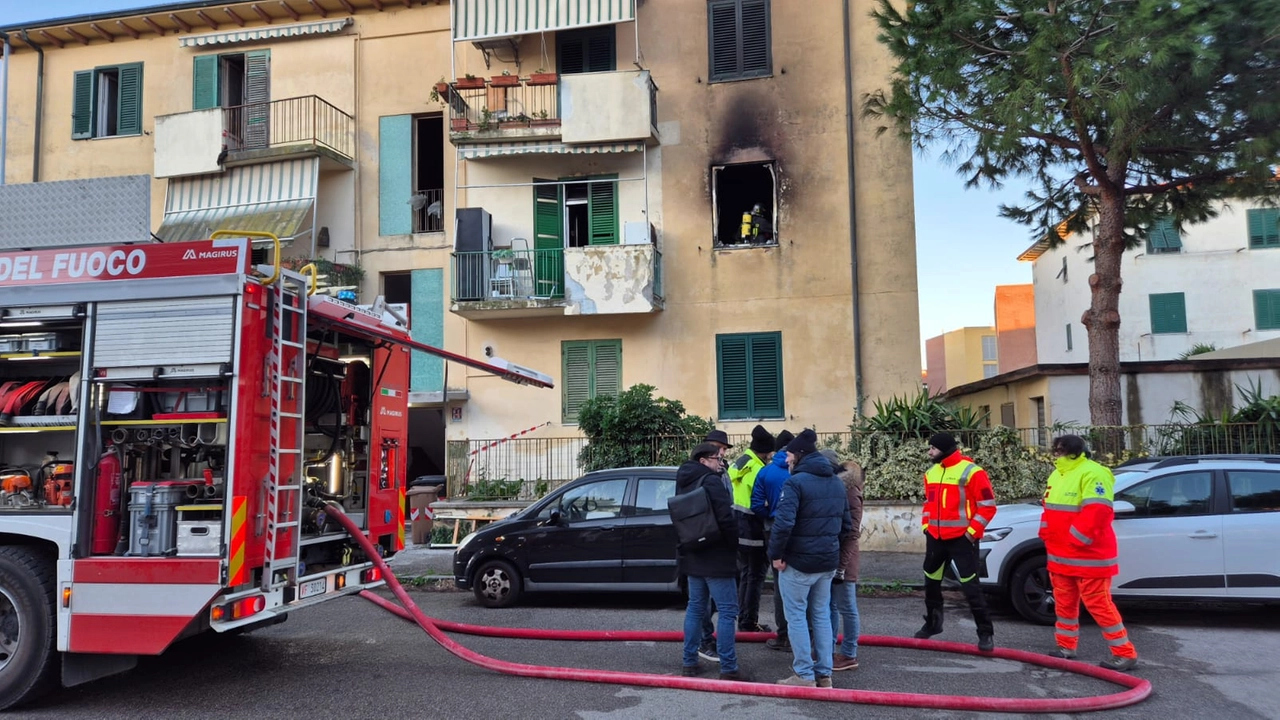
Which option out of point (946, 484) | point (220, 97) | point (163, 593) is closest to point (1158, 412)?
point (946, 484)

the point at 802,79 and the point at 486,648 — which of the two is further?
the point at 802,79

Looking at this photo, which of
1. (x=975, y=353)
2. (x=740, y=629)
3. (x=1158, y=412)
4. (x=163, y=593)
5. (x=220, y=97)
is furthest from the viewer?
(x=975, y=353)

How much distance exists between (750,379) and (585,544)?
8.33 m

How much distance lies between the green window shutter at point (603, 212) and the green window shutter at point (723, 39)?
290cm

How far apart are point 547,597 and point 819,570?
461cm

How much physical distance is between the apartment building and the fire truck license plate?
10178 mm

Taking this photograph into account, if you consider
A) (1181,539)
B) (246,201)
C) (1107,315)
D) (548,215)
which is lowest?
(1181,539)

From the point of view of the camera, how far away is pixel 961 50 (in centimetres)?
1256

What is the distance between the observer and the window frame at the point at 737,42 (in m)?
17.5

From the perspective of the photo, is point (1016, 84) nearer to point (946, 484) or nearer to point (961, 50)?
point (961, 50)

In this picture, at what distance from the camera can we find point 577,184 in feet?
59.3

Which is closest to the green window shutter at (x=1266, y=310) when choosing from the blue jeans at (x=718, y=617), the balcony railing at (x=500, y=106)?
the balcony railing at (x=500, y=106)

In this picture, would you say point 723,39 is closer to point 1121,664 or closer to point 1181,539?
point 1181,539

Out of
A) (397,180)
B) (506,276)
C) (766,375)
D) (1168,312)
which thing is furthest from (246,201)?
(1168,312)
